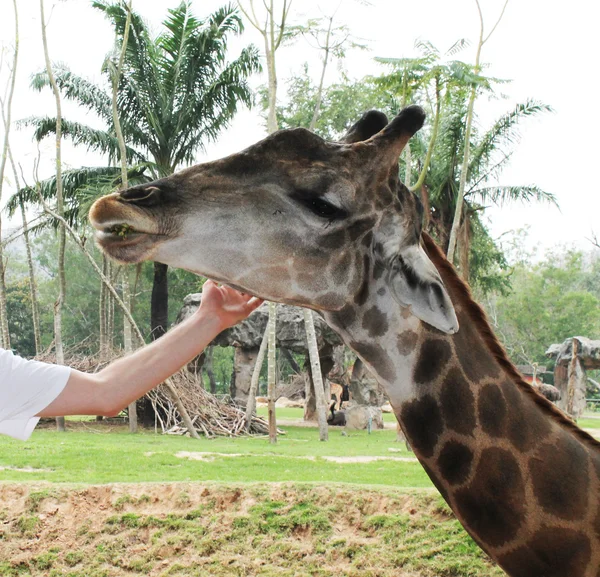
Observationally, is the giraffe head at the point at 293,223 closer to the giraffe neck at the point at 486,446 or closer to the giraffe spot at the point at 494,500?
the giraffe neck at the point at 486,446

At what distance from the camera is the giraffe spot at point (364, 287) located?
7.98 ft

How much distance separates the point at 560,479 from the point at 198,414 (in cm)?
1611

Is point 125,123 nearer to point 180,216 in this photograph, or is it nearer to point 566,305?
point 180,216

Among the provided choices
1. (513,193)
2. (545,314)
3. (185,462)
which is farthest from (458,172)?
(545,314)

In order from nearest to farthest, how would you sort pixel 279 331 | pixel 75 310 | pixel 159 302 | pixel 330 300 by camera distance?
pixel 330 300 → pixel 159 302 → pixel 279 331 → pixel 75 310

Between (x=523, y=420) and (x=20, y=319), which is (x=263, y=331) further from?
(x=20, y=319)

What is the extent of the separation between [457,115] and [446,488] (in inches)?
734

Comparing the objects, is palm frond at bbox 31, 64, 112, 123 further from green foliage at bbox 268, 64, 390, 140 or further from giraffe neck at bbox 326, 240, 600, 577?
giraffe neck at bbox 326, 240, 600, 577

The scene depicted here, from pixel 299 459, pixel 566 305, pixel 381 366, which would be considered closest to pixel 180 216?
pixel 381 366

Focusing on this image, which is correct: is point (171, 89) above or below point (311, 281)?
above

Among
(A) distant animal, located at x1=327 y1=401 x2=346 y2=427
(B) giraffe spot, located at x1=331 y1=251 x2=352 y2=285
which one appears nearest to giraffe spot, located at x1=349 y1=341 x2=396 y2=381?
(B) giraffe spot, located at x1=331 y1=251 x2=352 y2=285

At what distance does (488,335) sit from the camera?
2629mm

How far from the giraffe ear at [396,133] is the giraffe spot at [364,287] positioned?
0.39 m

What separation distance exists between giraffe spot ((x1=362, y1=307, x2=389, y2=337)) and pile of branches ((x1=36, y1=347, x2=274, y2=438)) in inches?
597
